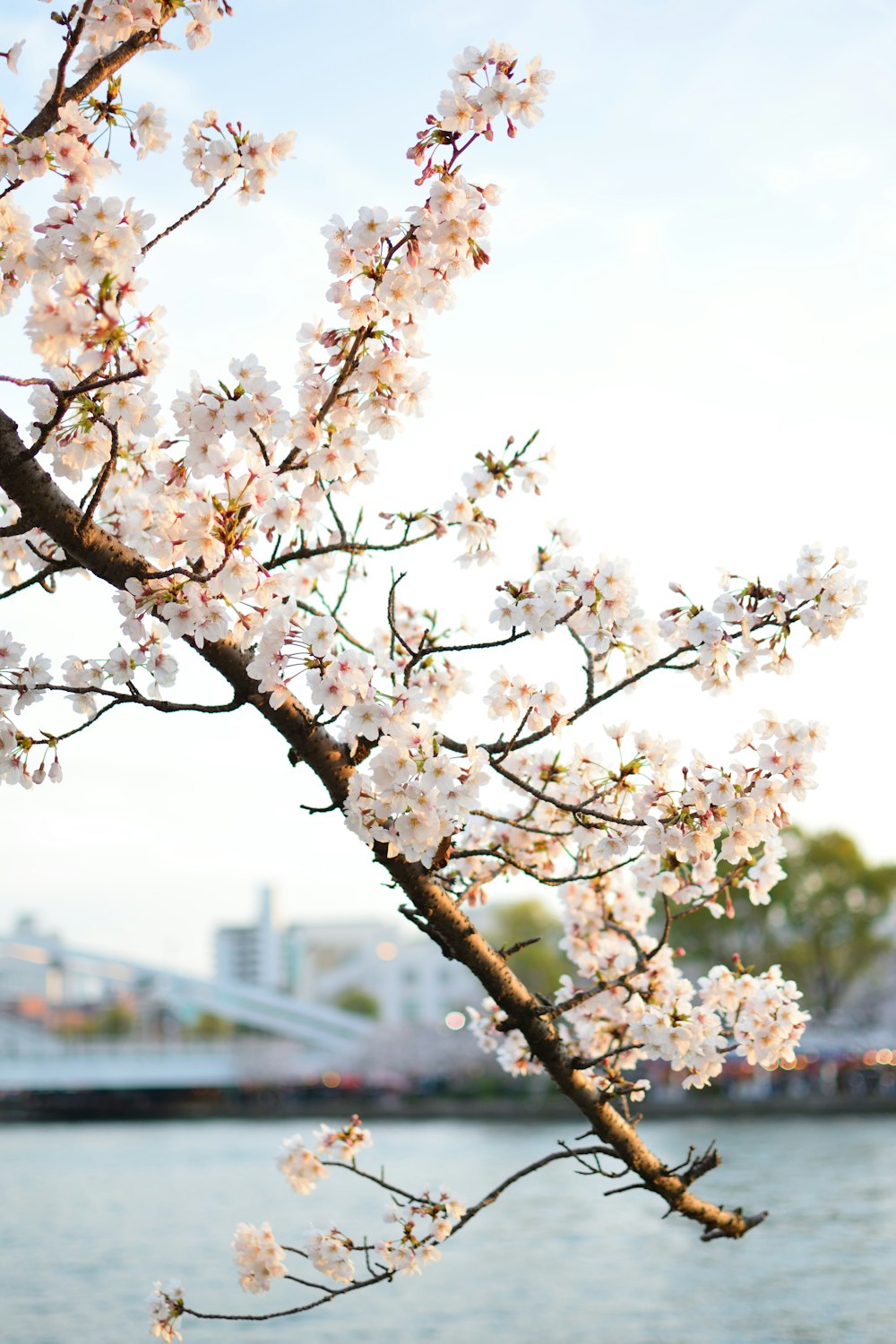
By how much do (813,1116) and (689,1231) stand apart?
1429cm

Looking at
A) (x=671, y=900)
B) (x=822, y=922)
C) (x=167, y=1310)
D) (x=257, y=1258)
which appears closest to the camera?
(x=167, y=1310)

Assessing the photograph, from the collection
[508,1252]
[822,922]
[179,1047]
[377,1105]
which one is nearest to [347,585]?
[508,1252]

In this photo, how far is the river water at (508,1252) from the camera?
1241 cm

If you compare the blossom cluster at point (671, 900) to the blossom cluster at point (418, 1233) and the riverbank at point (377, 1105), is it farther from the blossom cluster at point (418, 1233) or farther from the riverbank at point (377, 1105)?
the riverbank at point (377, 1105)

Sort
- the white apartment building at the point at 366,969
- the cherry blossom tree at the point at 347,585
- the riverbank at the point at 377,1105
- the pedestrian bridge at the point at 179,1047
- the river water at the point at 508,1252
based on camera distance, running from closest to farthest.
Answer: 1. the cherry blossom tree at the point at 347,585
2. the river water at the point at 508,1252
3. the riverbank at the point at 377,1105
4. the pedestrian bridge at the point at 179,1047
5. the white apartment building at the point at 366,969

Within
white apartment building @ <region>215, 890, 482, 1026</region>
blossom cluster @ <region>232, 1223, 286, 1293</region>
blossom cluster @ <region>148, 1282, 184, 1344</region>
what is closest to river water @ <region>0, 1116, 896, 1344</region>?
blossom cluster @ <region>232, 1223, 286, 1293</region>

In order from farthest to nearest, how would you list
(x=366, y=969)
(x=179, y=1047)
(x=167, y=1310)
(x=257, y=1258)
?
(x=366, y=969) → (x=179, y=1047) → (x=257, y=1258) → (x=167, y=1310)

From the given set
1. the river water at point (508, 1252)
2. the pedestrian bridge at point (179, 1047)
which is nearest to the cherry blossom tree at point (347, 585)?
the river water at point (508, 1252)

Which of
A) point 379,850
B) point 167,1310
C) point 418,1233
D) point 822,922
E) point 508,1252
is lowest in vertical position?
point 508,1252

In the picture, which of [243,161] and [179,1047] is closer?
[243,161]

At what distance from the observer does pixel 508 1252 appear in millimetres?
16016

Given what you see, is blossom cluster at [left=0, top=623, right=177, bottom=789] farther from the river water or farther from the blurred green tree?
the blurred green tree

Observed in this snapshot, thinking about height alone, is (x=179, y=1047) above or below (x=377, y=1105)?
above

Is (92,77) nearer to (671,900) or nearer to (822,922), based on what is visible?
(671,900)
